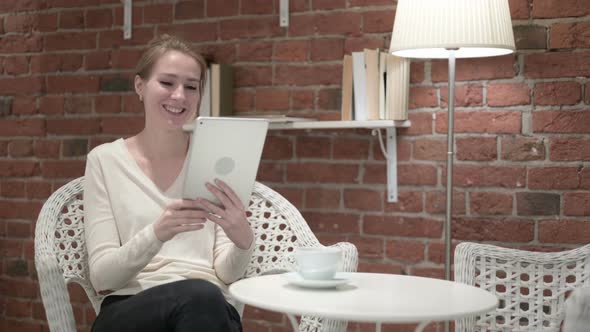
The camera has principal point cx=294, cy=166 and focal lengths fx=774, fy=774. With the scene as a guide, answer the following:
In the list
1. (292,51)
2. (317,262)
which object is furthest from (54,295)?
(292,51)

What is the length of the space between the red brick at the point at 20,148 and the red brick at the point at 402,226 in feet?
4.93

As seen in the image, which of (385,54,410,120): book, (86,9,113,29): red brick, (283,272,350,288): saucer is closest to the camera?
(283,272,350,288): saucer

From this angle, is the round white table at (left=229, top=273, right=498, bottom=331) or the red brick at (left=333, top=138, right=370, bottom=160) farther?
the red brick at (left=333, top=138, right=370, bottom=160)

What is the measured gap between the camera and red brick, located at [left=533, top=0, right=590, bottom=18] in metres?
2.37

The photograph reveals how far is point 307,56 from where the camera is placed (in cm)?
Result: 277

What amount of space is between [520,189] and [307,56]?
874 mm

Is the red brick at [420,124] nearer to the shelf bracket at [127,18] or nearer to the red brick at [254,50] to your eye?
the red brick at [254,50]

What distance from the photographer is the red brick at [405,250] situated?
2.61 m

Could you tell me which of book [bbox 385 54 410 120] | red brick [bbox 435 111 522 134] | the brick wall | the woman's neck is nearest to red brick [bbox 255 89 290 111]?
the brick wall

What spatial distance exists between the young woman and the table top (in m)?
0.17

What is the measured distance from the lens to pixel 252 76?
2.86m

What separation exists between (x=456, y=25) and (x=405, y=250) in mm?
837

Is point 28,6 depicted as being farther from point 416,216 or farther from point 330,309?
point 330,309

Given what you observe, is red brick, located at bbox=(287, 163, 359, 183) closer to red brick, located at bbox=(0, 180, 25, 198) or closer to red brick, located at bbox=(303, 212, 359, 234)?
red brick, located at bbox=(303, 212, 359, 234)
